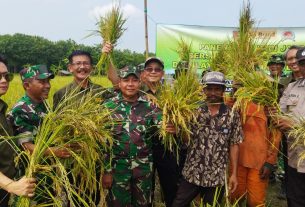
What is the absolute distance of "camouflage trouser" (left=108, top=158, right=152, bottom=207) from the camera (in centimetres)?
299

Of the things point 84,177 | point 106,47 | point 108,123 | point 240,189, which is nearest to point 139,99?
point 108,123

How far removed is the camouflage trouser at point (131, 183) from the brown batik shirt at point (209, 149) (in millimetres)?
374

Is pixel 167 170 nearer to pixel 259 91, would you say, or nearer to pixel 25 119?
pixel 259 91

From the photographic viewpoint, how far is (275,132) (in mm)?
3225

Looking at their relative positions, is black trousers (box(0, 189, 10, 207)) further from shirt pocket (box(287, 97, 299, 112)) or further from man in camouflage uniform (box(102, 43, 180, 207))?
shirt pocket (box(287, 97, 299, 112))

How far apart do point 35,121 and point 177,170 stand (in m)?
1.61

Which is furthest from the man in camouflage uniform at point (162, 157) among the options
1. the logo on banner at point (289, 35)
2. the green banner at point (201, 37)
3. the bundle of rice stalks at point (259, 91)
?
the logo on banner at point (289, 35)

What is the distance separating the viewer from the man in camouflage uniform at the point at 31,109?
2.56m

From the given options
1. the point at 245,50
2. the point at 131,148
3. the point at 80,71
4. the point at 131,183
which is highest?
the point at 245,50

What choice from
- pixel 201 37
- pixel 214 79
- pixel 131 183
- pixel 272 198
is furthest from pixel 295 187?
pixel 201 37

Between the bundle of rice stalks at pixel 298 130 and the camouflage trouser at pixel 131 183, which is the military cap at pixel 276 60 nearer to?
the bundle of rice stalks at pixel 298 130

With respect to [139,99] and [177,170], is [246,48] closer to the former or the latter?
[139,99]

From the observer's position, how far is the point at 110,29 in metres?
3.58

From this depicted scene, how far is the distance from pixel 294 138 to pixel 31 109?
2193 mm
